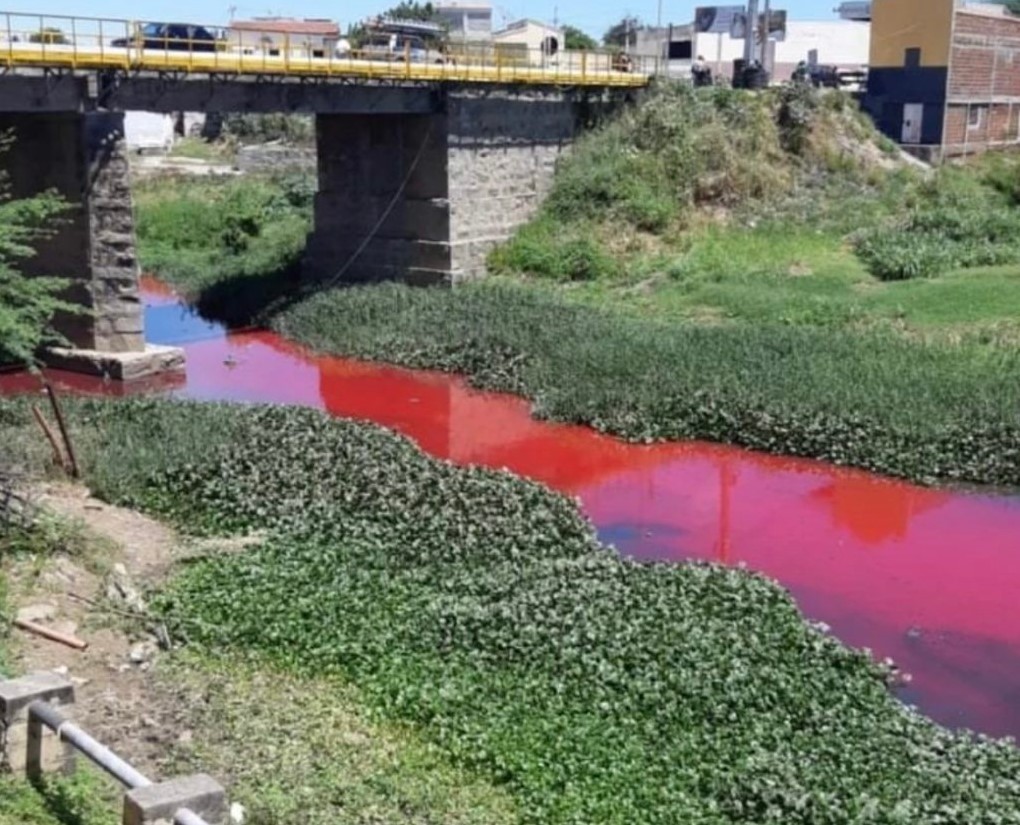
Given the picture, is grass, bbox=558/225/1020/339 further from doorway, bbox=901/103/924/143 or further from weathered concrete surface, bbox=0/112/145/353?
doorway, bbox=901/103/924/143

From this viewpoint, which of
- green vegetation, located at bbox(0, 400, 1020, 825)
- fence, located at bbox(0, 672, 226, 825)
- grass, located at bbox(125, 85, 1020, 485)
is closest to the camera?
fence, located at bbox(0, 672, 226, 825)

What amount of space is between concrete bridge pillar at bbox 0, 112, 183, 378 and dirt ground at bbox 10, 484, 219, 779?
1033 centimetres

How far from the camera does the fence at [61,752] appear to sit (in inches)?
304

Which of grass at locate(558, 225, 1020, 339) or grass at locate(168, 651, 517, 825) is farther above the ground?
grass at locate(558, 225, 1020, 339)

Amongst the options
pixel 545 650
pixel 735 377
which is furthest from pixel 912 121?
pixel 545 650

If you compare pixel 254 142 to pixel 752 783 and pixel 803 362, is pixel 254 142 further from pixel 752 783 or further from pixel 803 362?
pixel 752 783

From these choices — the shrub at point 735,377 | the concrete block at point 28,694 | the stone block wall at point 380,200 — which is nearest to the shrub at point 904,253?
the shrub at point 735,377

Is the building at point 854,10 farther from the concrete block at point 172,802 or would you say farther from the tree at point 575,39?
the concrete block at point 172,802

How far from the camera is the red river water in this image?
14.3 metres

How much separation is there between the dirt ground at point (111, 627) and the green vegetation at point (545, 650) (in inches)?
18.9

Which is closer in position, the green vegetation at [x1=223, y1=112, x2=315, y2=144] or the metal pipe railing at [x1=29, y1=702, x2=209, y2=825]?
the metal pipe railing at [x1=29, y1=702, x2=209, y2=825]

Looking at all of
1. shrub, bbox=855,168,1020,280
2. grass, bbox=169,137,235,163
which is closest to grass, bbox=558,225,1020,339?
shrub, bbox=855,168,1020,280

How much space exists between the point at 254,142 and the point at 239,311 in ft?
85.6

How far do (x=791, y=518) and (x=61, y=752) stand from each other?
40.3 ft
